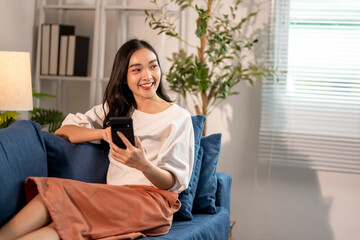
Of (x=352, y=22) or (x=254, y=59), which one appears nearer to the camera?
(x=352, y=22)

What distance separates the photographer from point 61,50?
12.5 feet

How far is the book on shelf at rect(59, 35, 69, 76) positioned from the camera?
3.78m

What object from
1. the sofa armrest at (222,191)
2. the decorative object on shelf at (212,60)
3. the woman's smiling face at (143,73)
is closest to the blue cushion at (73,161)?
the woman's smiling face at (143,73)

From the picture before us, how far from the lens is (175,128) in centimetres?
220

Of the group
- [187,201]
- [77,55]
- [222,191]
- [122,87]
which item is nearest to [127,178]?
[187,201]

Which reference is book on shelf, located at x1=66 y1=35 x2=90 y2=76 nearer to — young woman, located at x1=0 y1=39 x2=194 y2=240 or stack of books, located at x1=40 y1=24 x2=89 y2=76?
stack of books, located at x1=40 y1=24 x2=89 y2=76

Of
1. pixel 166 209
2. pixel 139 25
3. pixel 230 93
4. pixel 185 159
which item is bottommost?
pixel 166 209

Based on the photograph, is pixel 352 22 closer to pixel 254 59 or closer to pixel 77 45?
pixel 254 59

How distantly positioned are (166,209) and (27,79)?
1.15 metres

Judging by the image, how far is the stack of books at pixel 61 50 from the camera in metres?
3.78

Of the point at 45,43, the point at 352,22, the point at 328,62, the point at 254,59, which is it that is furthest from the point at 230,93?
the point at 45,43

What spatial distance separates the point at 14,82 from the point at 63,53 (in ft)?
3.78

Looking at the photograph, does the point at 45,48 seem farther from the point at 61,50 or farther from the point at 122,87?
the point at 122,87

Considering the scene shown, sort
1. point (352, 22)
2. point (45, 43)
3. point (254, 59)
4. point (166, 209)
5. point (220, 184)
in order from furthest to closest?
1. point (45, 43)
2. point (254, 59)
3. point (352, 22)
4. point (220, 184)
5. point (166, 209)
